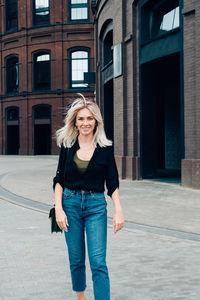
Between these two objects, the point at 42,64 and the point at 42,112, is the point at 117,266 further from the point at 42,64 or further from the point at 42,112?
the point at 42,64

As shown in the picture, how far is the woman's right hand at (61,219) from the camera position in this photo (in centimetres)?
322

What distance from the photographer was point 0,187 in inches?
516

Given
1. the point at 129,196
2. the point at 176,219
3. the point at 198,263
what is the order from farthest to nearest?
1. the point at 129,196
2. the point at 176,219
3. the point at 198,263

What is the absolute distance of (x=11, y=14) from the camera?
3781cm

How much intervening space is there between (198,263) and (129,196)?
226 inches

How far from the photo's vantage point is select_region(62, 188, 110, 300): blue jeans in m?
3.10

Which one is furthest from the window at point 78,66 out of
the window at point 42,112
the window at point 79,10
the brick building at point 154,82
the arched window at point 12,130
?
the brick building at point 154,82

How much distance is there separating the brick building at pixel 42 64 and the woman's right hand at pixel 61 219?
3144cm

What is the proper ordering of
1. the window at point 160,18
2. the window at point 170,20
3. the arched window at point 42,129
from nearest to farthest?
Result: the window at point 170,20 < the window at point 160,18 < the arched window at point 42,129

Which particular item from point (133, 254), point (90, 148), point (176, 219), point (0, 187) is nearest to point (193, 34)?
point (176, 219)

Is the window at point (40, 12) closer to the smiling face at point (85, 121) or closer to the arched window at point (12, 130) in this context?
the arched window at point (12, 130)

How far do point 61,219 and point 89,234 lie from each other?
232 mm

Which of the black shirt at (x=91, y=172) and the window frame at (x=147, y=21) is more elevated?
the window frame at (x=147, y=21)

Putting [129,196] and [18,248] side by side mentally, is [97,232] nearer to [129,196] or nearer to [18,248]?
[18,248]
